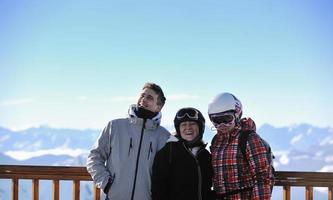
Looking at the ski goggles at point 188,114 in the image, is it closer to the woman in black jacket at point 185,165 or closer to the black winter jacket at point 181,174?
the woman in black jacket at point 185,165

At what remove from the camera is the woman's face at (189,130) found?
3.53 metres

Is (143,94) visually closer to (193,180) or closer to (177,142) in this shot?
(177,142)

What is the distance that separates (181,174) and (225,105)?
58cm

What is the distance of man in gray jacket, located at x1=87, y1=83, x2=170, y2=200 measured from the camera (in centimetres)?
361

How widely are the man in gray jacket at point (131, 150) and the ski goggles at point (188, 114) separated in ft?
0.78

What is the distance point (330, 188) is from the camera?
4078 mm

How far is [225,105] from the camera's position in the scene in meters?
3.45

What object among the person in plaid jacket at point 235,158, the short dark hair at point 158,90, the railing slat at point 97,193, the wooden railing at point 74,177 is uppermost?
the short dark hair at point 158,90

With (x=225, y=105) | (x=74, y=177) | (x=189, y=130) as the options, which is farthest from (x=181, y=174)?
(x=74, y=177)

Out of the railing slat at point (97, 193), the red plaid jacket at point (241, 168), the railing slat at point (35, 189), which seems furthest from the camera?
the railing slat at point (35, 189)

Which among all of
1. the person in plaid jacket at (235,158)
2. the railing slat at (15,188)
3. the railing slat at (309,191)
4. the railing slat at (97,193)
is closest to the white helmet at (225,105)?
the person in plaid jacket at (235,158)

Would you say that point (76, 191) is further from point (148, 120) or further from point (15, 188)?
point (148, 120)

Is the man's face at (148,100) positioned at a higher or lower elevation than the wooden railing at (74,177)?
higher

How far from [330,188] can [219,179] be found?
3.91ft
